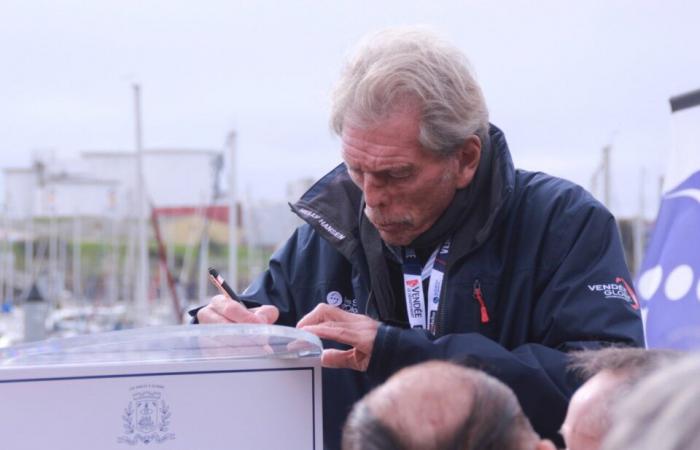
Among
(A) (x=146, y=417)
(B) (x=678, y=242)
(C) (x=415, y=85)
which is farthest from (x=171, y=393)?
(B) (x=678, y=242)

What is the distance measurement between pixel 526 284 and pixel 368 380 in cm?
51

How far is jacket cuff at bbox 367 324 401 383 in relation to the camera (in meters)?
2.78

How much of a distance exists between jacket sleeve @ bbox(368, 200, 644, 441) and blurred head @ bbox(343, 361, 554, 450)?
3.20 ft

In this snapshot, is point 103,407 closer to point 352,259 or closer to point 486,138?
point 352,259

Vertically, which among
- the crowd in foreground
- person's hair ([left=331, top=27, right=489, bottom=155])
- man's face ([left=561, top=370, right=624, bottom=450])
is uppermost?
person's hair ([left=331, top=27, right=489, bottom=155])

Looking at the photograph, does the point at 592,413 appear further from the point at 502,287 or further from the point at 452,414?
the point at 502,287

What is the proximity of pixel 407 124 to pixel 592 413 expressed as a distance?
1.38m

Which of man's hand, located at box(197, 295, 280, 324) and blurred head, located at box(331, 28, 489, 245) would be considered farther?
blurred head, located at box(331, 28, 489, 245)

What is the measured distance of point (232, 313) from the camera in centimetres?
299

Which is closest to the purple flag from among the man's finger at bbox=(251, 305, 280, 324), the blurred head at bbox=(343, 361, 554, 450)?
the man's finger at bbox=(251, 305, 280, 324)

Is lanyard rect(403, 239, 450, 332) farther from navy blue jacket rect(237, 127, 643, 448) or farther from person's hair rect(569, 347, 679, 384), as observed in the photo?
person's hair rect(569, 347, 679, 384)

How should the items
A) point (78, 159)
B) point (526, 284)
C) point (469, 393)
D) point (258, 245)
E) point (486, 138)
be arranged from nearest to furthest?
point (469, 393), point (526, 284), point (486, 138), point (258, 245), point (78, 159)

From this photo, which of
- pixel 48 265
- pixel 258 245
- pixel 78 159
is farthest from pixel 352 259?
pixel 78 159

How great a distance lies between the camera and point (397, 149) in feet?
10.2
